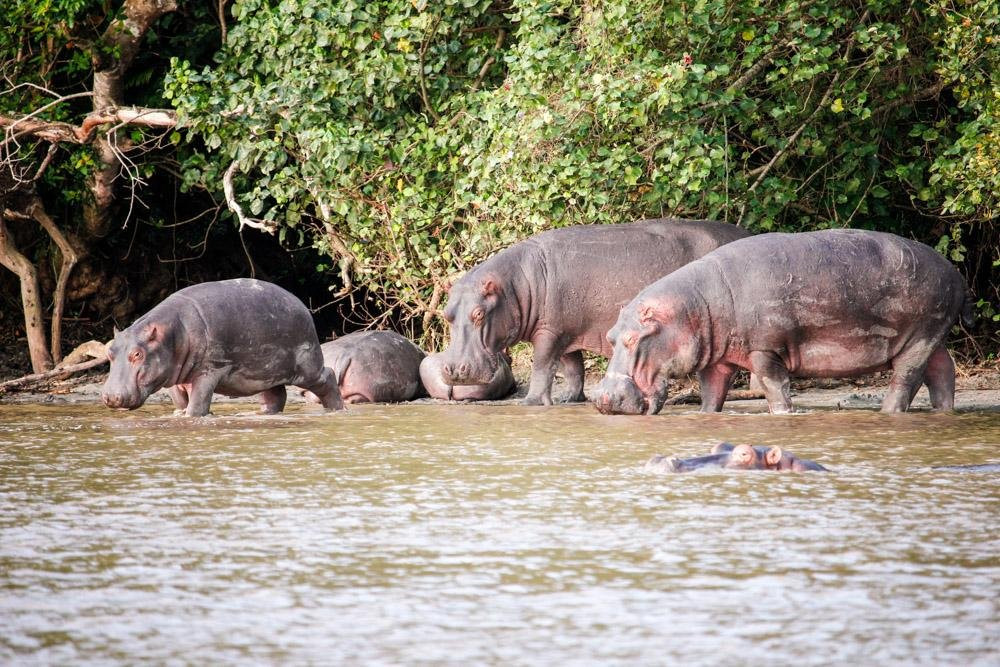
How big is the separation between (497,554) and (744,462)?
74.9 inches

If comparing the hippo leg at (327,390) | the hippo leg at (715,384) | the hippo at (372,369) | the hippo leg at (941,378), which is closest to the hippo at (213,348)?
the hippo leg at (327,390)

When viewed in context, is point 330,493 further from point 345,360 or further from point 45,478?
point 345,360

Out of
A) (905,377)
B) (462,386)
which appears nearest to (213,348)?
(462,386)

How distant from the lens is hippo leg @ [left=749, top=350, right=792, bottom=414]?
852 cm

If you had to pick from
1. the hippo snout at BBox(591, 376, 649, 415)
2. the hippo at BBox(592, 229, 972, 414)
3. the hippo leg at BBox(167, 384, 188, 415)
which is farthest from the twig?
the hippo at BBox(592, 229, 972, 414)

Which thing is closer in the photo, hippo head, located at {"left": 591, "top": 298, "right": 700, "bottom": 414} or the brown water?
the brown water

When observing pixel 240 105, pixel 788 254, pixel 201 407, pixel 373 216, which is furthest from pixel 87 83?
pixel 788 254

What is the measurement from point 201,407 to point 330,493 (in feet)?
11.1

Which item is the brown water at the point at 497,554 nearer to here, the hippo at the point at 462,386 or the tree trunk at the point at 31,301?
the hippo at the point at 462,386

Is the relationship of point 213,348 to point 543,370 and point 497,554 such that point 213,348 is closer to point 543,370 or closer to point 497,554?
point 543,370

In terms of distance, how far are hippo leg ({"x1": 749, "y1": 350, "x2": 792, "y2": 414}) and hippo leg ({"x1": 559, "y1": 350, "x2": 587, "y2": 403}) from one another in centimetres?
219

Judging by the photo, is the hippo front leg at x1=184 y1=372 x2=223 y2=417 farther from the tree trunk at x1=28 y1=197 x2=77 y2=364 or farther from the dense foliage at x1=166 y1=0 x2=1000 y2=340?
the tree trunk at x1=28 y1=197 x2=77 y2=364

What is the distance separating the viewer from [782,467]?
5930 millimetres

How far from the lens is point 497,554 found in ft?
14.1
